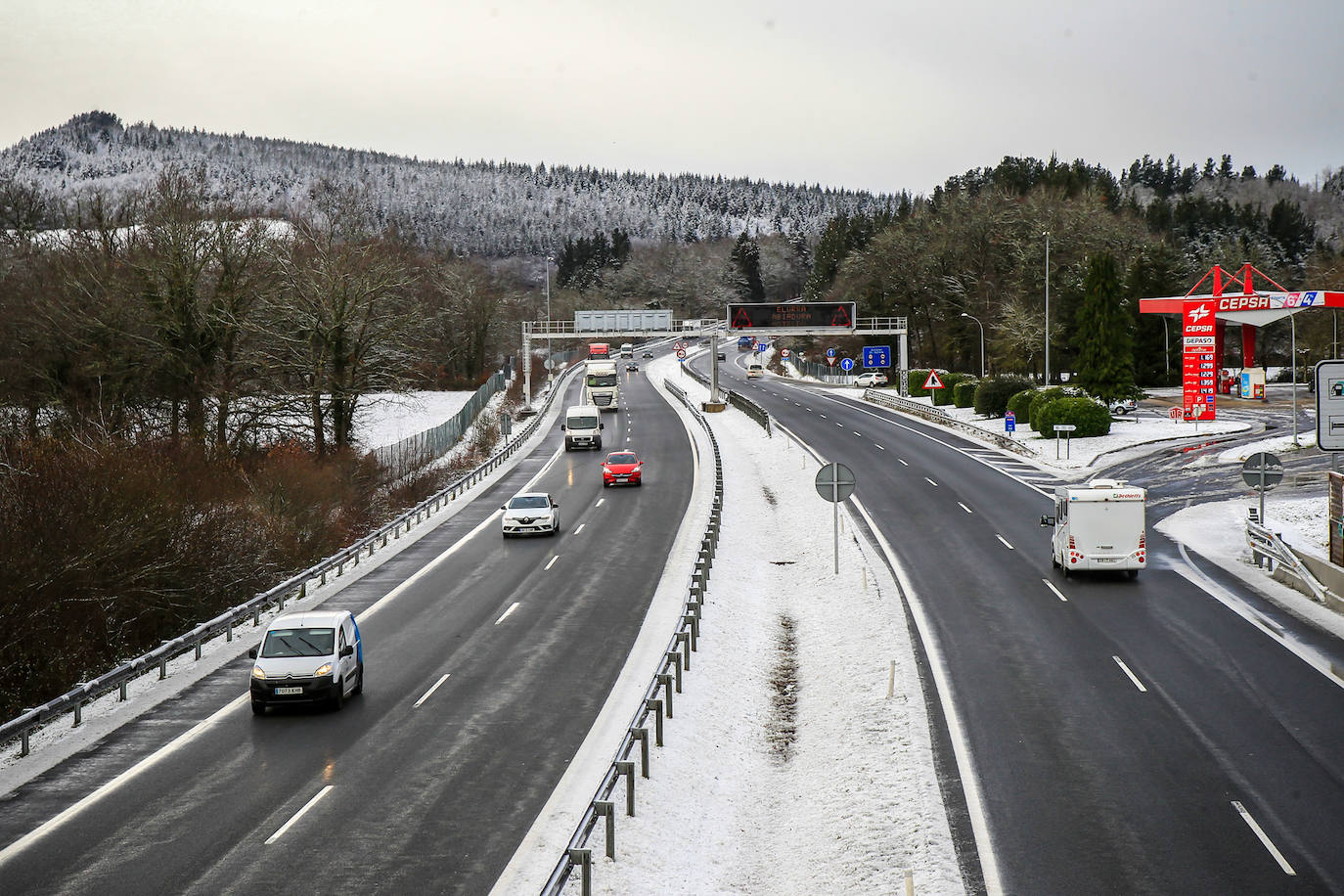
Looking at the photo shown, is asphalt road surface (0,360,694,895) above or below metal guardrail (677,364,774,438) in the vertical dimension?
below

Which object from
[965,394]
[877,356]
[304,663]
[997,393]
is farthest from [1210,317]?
[304,663]

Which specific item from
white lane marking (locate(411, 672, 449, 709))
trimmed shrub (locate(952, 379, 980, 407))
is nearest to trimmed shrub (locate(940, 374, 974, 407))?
trimmed shrub (locate(952, 379, 980, 407))

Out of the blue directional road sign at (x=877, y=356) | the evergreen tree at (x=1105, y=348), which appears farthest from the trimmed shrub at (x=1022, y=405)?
the blue directional road sign at (x=877, y=356)

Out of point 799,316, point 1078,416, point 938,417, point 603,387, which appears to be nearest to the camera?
point 1078,416

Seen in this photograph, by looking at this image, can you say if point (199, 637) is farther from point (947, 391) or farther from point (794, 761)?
point (947, 391)

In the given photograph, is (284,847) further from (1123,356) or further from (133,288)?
(1123,356)

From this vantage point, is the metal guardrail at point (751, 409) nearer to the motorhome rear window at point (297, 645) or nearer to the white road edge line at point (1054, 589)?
the white road edge line at point (1054, 589)

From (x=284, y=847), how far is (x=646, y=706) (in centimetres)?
551

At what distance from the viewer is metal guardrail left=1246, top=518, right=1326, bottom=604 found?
25.7 meters

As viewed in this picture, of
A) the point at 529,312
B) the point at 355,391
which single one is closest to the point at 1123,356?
the point at 355,391

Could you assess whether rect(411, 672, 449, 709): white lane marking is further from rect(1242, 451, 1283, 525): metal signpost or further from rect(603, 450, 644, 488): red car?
rect(603, 450, 644, 488): red car

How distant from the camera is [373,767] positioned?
634 inches

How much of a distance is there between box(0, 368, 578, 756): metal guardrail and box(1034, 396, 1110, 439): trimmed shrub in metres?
30.1

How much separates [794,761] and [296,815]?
23.9ft
